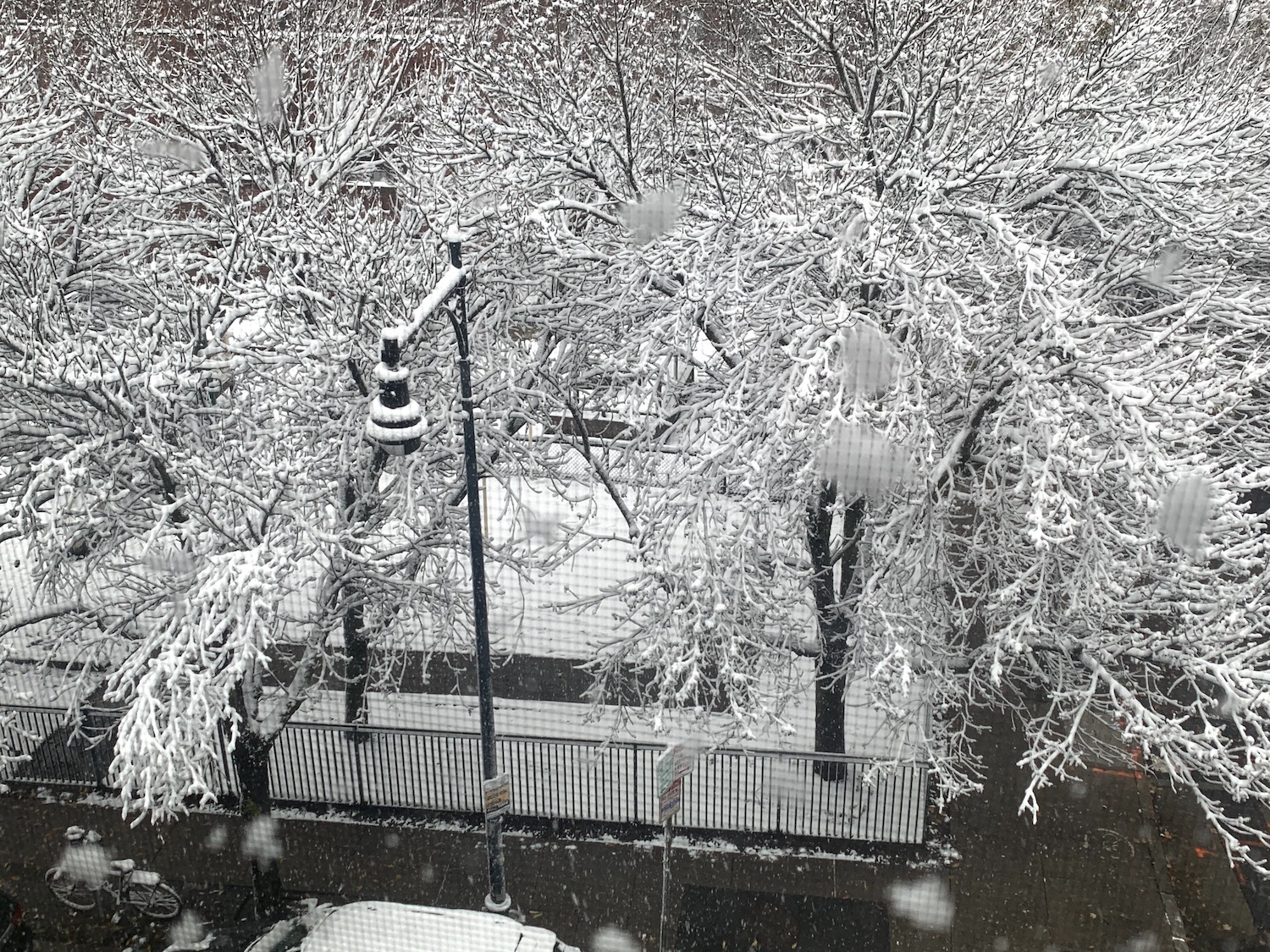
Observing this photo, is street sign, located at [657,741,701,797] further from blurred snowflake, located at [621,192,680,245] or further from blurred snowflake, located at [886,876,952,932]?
blurred snowflake, located at [621,192,680,245]

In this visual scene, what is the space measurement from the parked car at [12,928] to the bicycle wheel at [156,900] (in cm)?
78

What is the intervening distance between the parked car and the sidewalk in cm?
46

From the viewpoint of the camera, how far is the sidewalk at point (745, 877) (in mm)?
8867

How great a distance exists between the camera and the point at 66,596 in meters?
8.77

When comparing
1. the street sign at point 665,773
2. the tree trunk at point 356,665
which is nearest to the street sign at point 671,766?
the street sign at point 665,773

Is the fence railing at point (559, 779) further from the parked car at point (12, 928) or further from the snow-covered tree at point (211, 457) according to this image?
the parked car at point (12, 928)


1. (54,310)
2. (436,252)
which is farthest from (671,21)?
(54,310)

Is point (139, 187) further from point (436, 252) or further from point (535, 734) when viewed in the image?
point (535, 734)

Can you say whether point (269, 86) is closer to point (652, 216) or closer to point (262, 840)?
point (652, 216)

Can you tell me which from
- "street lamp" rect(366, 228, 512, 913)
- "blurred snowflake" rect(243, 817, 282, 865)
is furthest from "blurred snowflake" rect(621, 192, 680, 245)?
"blurred snowflake" rect(243, 817, 282, 865)

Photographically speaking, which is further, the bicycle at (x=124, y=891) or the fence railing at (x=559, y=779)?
the fence railing at (x=559, y=779)

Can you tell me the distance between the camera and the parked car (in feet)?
26.8

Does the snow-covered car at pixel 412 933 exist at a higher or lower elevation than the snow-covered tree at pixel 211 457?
lower

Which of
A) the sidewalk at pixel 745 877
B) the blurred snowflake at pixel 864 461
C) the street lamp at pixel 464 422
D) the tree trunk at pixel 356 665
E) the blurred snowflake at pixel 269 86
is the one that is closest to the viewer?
the street lamp at pixel 464 422
